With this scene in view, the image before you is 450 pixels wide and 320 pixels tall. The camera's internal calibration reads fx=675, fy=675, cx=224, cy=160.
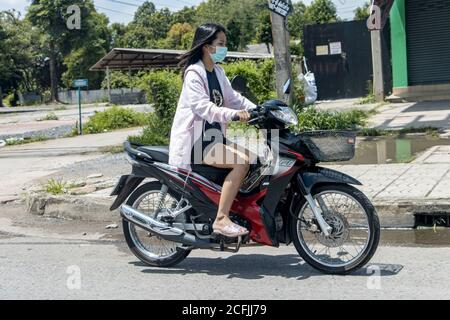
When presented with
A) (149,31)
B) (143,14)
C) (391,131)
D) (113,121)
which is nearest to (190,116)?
(391,131)

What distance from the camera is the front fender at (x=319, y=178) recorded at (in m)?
5.28

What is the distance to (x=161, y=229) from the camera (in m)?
5.74

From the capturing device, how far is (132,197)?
6012 millimetres

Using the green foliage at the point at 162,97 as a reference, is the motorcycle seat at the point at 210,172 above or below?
below

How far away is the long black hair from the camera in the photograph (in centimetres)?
564

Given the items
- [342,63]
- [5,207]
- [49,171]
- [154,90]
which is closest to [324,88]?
[342,63]

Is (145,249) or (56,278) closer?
(56,278)

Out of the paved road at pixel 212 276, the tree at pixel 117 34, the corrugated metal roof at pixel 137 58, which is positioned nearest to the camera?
the paved road at pixel 212 276

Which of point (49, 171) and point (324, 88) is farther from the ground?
point (324, 88)

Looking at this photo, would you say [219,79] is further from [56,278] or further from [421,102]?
[421,102]

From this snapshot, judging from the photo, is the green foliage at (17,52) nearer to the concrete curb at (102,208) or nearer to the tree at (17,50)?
the tree at (17,50)

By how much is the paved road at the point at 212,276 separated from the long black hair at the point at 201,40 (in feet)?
5.81

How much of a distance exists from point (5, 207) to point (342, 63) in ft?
53.9

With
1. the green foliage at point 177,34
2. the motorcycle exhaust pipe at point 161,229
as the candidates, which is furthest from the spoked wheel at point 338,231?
the green foliage at point 177,34
